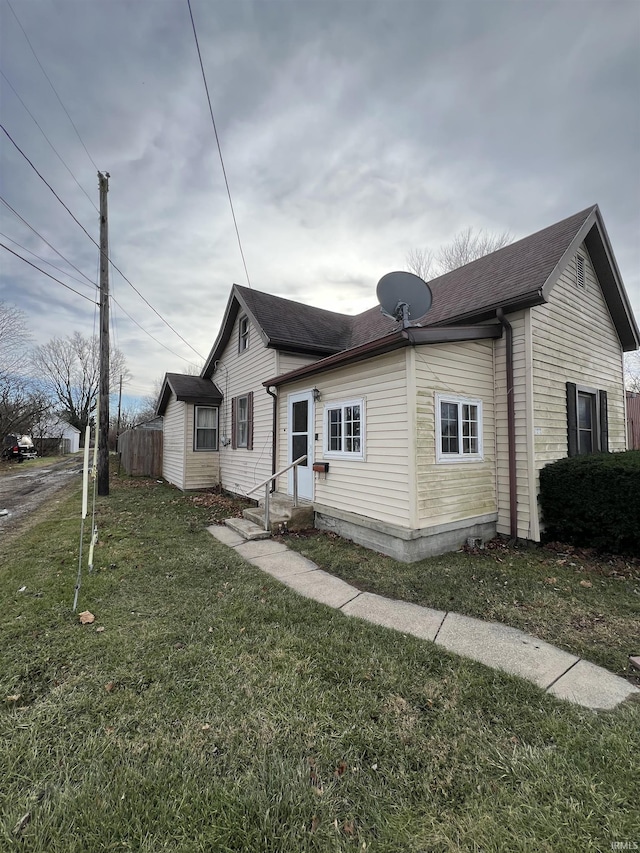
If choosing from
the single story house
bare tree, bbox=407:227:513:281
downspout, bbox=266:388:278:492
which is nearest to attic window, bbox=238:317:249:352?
the single story house

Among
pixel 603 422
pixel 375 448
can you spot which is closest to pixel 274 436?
pixel 375 448

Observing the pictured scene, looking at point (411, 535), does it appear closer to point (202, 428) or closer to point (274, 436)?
point (274, 436)

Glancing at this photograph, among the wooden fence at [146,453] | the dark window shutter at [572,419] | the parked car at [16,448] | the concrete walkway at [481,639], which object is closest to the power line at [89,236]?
the wooden fence at [146,453]

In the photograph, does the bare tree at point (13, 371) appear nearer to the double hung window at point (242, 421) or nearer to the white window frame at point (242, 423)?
the double hung window at point (242, 421)

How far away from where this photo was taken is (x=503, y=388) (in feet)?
20.7

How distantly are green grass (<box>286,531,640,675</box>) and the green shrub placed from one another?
27cm

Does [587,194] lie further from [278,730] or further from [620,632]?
[278,730]

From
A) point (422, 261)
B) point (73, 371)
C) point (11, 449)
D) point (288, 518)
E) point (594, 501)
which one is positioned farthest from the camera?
point (73, 371)

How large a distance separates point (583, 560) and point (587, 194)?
32.5 ft

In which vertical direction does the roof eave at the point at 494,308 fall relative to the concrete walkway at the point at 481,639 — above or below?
above

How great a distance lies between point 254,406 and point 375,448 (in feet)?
16.5

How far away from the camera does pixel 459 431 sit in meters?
5.85

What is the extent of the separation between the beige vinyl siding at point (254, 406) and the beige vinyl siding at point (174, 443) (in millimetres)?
877

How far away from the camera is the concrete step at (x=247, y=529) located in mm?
6531
